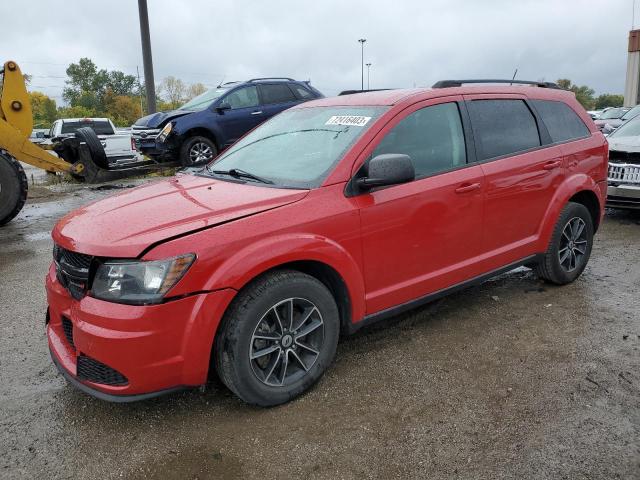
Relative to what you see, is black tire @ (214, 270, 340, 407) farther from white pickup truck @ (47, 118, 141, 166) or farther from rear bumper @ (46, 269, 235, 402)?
white pickup truck @ (47, 118, 141, 166)

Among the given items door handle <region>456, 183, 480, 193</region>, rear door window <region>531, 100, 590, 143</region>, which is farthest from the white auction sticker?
rear door window <region>531, 100, 590, 143</region>

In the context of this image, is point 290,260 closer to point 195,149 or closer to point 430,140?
point 430,140

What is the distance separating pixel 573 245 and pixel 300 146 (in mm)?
2678

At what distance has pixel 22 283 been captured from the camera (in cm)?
529

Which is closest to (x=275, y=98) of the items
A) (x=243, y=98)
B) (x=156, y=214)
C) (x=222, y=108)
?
(x=243, y=98)

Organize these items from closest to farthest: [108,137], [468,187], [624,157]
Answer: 1. [468,187]
2. [624,157]
3. [108,137]

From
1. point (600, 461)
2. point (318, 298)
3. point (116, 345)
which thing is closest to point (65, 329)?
point (116, 345)

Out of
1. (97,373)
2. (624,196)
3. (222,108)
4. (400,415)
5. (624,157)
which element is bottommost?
(400,415)

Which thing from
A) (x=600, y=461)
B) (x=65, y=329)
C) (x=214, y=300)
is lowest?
(x=600, y=461)

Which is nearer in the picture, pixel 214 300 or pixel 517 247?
pixel 214 300

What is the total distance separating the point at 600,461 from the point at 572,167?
8.80 ft

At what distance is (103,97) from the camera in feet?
253

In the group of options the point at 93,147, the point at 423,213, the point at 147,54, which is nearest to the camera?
the point at 423,213

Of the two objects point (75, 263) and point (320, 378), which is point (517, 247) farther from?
point (75, 263)
